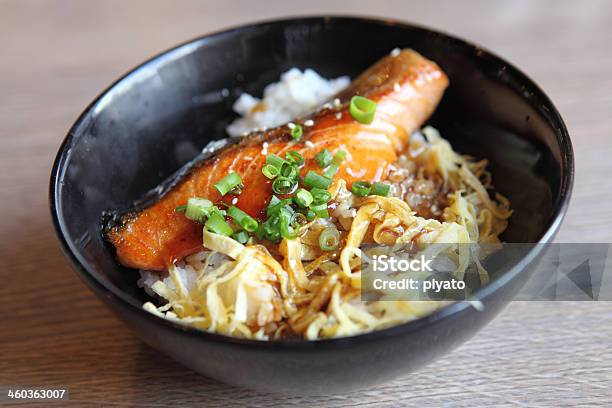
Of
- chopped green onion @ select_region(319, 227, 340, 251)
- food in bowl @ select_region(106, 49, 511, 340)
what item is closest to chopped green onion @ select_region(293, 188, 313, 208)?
food in bowl @ select_region(106, 49, 511, 340)

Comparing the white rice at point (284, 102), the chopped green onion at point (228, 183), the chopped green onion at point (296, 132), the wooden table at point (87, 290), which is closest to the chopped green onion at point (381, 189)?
the chopped green onion at point (296, 132)

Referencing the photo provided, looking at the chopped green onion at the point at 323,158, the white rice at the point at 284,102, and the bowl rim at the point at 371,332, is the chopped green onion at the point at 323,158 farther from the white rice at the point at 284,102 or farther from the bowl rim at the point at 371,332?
the bowl rim at the point at 371,332

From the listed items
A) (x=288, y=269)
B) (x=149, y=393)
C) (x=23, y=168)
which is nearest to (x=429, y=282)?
(x=288, y=269)

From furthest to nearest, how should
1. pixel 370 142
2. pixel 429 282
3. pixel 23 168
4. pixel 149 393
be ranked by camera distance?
1. pixel 23 168
2. pixel 370 142
3. pixel 149 393
4. pixel 429 282

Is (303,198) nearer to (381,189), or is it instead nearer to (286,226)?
(286,226)

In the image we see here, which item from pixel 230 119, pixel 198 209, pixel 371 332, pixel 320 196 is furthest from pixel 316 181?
pixel 230 119

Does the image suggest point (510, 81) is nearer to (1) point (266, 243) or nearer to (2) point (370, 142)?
(2) point (370, 142)

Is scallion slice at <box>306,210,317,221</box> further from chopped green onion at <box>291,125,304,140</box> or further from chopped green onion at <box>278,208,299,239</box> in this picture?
chopped green onion at <box>291,125,304,140</box>
